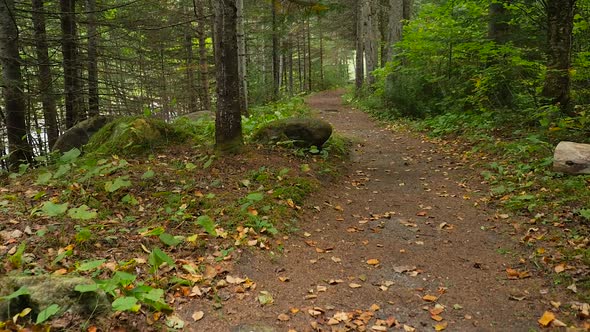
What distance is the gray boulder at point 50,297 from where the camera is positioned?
2822 mm

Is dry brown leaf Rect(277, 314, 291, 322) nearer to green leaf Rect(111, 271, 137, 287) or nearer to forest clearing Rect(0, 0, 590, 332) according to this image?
forest clearing Rect(0, 0, 590, 332)

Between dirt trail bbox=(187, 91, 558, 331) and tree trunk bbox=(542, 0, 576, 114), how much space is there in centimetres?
249

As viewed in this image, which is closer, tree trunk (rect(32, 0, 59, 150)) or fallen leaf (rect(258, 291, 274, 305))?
fallen leaf (rect(258, 291, 274, 305))

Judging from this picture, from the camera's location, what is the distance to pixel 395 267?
4367mm

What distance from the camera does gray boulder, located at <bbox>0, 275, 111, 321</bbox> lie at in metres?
2.82

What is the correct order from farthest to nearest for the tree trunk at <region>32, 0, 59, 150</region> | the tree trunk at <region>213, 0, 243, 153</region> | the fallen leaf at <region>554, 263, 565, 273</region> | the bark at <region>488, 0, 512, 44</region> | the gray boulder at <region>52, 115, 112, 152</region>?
1. the bark at <region>488, 0, 512, 44</region>
2. the gray boulder at <region>52, 115, 112, 152</region>
3. the tree trunk at <region>32, 0, 59, 150</region>
4. the tree trunk at <region>213, 0, 243, 153</region>
5. the fallen leaf at <region>554, 263, 565, 273</region>

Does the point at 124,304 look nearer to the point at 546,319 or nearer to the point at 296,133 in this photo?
the point at 546,319

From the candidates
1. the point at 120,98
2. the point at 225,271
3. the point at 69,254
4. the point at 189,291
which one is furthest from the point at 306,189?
the point at 120,98

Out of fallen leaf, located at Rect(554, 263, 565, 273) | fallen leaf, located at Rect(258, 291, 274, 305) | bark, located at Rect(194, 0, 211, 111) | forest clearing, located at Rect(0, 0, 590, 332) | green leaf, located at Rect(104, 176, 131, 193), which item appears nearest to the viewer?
forest clearing, located at Rect(0, 0, 590, 332)

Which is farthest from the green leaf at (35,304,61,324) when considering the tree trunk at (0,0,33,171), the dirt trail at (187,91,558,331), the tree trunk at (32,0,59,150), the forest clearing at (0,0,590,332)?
the tree trunk at (32,0,59,150)

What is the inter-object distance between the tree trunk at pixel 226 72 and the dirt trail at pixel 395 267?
6.50 feet

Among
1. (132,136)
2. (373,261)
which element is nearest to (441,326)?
(373,261)

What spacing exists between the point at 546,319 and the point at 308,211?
3.27m

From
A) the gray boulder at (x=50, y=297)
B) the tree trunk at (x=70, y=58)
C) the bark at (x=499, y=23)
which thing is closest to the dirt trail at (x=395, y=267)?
the gray boulder at (x=50, y=297)
